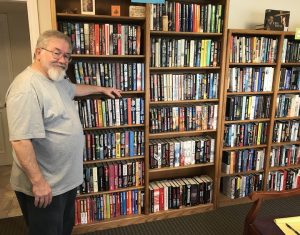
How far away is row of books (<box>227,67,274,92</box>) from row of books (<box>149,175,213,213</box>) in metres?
0.91

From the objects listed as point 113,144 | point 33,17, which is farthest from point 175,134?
point 33,17

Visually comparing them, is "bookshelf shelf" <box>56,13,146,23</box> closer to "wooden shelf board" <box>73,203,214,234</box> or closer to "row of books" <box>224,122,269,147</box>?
"row of books" <box>224,122,269,147</box>

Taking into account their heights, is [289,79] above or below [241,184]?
above

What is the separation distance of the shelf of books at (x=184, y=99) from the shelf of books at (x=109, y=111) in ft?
0.38

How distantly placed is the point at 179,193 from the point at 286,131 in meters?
1.24

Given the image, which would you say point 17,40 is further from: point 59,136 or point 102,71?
point 59,136

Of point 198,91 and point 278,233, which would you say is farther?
point 198,91

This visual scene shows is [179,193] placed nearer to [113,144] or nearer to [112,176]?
[112,176]

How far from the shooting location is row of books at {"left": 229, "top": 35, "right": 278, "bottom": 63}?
2.27 meters

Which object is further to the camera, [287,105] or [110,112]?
[287,105]

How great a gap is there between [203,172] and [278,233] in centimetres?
116

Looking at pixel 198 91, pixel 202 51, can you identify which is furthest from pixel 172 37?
pixel 198 91

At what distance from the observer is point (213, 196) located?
251cm

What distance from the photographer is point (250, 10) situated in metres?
2.52
